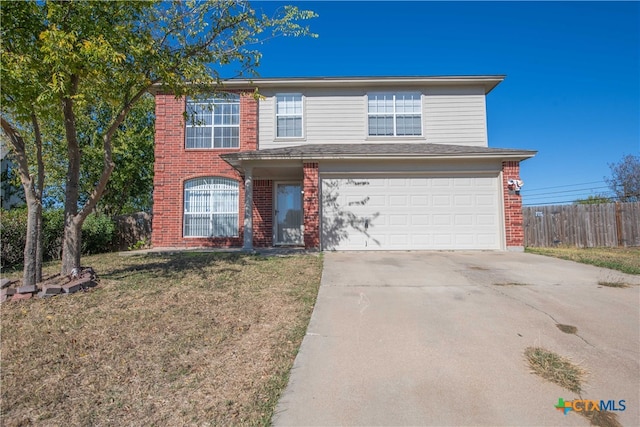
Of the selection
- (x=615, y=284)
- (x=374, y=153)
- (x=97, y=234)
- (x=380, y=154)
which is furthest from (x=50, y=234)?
(x=615, y=284)

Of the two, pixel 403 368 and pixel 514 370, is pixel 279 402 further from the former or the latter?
pixel 514 370

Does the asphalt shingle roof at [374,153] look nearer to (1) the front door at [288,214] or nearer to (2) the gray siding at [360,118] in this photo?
(2) the gray siding at [360,118]

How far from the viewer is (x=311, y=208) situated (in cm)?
1032

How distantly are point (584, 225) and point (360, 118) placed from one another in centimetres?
1064

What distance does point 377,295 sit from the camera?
5445 millimetres

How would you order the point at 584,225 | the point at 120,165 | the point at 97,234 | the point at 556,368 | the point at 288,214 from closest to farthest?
the point at 556,368
the point at 97,234
the point at 288,214
the point at 584,225
the point at 120,165

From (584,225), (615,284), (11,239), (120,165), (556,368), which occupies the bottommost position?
(556,368)

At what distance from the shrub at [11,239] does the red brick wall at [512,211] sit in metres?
13.5

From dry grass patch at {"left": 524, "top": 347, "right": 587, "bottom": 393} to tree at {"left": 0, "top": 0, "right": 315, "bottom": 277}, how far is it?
6756 millimetres

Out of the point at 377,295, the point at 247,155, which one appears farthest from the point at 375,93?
the point at 377,295

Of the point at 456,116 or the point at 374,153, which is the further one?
the point at 456,116

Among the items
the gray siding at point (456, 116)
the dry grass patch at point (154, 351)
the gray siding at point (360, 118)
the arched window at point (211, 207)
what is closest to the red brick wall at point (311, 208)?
the gray siding at point (360, 118)

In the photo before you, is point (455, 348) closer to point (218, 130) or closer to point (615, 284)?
point (615, 284)

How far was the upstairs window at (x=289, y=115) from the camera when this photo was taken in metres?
12.5
